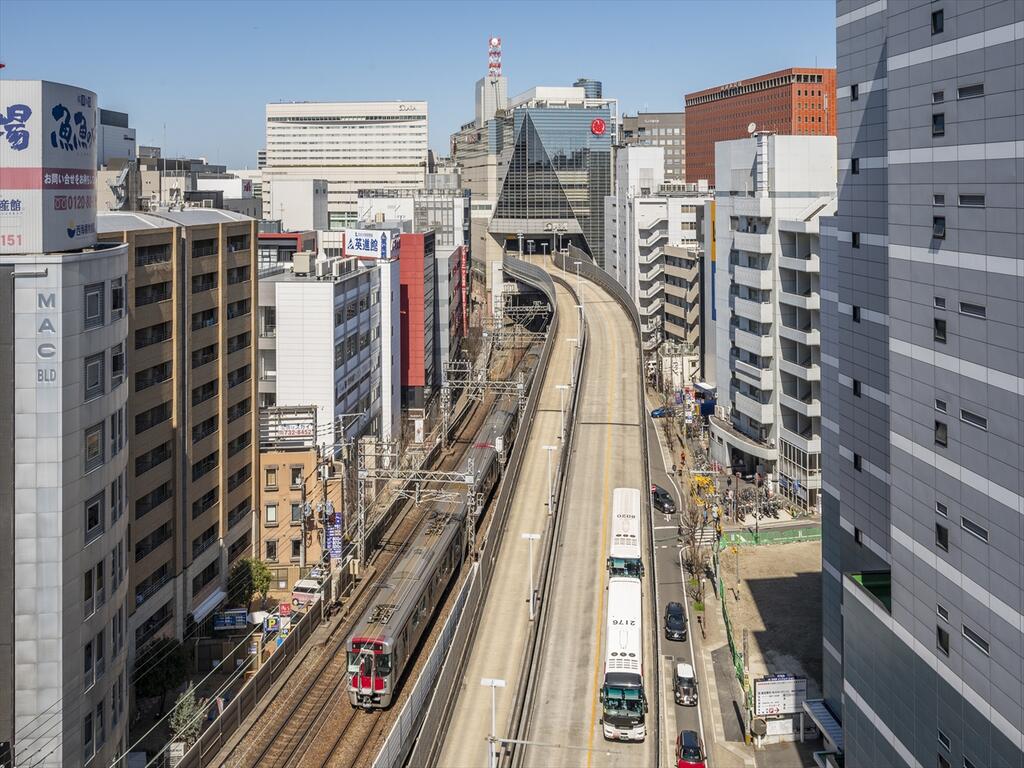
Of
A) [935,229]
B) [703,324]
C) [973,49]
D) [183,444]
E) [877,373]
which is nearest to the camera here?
[973,49]

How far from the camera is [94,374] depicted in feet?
86.2

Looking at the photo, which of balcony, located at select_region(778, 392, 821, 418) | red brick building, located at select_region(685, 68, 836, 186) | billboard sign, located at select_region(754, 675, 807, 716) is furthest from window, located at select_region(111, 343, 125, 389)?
red brick building, located at select_region(685, 68, 836, 186)

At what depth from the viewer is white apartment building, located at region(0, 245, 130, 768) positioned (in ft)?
79.3

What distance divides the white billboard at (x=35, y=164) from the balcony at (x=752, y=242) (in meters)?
40.1

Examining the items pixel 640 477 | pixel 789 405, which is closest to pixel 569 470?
pixel 640 477

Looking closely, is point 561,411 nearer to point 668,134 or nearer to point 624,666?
point 624,666

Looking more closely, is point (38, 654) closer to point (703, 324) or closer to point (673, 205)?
point (703, 324)

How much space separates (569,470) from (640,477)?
3.73 metres

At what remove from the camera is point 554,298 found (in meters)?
89.9

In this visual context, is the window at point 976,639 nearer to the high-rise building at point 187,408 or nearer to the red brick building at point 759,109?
the high-rise building at point 187,408

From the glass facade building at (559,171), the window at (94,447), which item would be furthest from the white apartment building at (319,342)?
the glass facade building at (559,171)

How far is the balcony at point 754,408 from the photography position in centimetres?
5806

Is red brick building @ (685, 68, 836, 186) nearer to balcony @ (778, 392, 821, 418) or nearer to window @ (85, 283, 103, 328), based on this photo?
balcony @ (778, 392, 821, 418)

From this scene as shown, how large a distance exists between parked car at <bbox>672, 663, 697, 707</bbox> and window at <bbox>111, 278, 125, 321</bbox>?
20.9 m
